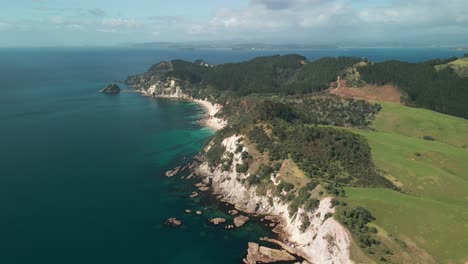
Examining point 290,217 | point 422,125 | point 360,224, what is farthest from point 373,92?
point 360,224

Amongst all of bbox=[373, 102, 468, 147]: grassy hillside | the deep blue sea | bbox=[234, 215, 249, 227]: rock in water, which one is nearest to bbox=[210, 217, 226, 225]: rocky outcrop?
the deep blue sea

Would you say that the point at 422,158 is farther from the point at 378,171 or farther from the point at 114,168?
the point at 114,168

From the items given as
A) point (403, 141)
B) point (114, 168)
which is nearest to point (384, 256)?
point (403, 141)

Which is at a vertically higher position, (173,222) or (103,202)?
(103,202)

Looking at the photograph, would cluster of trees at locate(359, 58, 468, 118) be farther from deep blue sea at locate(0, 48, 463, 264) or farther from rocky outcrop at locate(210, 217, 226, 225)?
rocky outcrop at locate(210, 217, 226, 225)

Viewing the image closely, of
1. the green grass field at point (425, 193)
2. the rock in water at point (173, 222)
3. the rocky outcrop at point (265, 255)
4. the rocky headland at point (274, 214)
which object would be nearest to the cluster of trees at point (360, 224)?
the rocky headland at point (274, 214)

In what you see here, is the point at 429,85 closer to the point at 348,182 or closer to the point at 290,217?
the point at 348,182
